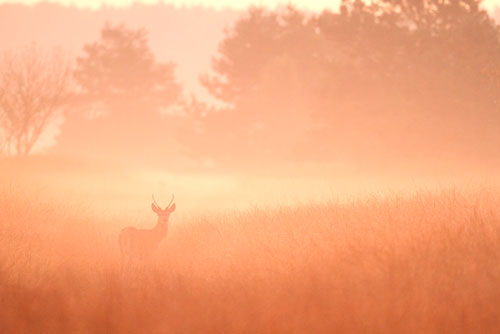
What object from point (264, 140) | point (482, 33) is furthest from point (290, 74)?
point (482, 33)

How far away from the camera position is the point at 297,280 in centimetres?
789

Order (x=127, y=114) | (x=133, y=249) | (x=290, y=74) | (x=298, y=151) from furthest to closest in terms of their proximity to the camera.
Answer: (x=127, y=114) → (x=290, y=74) → (x=298, y=151) → (x=133, y=249)

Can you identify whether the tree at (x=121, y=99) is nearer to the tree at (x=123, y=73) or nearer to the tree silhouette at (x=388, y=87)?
the tree at (x=123, y=73)

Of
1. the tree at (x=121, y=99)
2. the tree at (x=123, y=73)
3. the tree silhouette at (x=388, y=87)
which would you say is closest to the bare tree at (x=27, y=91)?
the tree silhouette at (x=388, y=87)

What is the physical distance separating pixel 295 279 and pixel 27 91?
20859 mm

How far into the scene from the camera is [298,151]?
32156mm

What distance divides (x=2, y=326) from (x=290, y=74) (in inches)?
1180

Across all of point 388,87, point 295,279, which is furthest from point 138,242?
point 388,87

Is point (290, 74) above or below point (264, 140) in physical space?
above

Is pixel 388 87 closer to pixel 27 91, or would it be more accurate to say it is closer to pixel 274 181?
pixel 274 181

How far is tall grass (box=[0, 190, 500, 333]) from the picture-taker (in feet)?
22.1

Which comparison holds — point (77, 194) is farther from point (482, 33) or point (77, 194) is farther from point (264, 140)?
point (264, 140)

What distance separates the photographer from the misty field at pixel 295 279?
6.73 metres

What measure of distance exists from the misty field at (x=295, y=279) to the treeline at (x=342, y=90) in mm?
12779
